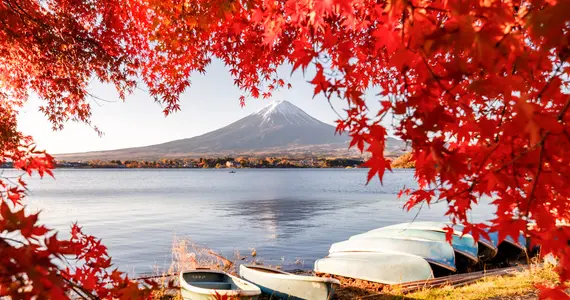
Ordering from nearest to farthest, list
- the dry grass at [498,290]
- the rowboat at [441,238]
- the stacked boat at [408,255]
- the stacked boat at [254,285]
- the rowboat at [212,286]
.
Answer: the dry grass at [498,290]
the rowboat at [212,286]
the stacked boat at [254,285]
the stacked boat at [408,255]
the rowboat at [441,238]

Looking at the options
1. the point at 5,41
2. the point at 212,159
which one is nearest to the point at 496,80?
the point at 5,41

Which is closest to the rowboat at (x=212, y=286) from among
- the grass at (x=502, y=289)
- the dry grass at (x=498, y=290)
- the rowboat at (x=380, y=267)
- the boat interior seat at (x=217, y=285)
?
the boat interior seat at (x=217, y=285)

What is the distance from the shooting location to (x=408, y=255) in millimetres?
10625

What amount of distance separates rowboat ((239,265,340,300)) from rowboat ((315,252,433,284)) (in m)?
2.25

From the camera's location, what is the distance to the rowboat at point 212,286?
292 inches

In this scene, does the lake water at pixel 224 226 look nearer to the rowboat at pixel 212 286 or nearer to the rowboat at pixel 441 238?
the rowboat at pixel 441 238

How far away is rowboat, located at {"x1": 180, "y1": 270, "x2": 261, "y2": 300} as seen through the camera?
292 inches

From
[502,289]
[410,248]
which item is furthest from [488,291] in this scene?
[410,248]

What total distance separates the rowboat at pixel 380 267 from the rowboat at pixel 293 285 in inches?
88.5

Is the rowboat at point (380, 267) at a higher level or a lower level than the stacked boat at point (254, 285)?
lower

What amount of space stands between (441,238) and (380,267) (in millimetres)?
3797

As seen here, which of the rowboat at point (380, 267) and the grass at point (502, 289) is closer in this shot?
the grass at point (502, 289)

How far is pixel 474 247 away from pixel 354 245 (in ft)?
12.0

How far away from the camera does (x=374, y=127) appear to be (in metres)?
2.27
